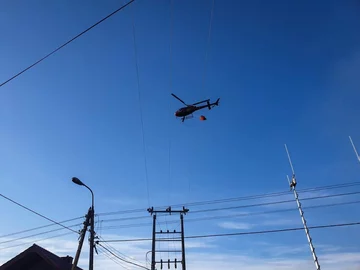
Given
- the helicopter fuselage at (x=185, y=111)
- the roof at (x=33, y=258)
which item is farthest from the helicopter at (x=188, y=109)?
the roof at (x=33, y=258)

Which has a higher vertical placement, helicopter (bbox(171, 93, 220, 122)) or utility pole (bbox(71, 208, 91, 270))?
helicopter (bbox(171, 93, 220, 122))

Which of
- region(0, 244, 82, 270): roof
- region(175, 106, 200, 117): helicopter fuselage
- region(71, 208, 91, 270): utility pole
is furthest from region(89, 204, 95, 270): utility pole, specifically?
region(175, 106, 200, 117): helicopter fuselage

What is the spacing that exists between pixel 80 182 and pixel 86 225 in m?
2.91

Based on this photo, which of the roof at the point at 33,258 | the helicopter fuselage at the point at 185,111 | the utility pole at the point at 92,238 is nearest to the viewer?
the utility pole at the point at 92,238

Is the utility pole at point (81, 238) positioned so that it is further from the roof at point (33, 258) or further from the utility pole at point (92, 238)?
the roof at point (33, 258)

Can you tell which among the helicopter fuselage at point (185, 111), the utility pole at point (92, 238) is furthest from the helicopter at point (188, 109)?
the utility pole at point (92, 238)

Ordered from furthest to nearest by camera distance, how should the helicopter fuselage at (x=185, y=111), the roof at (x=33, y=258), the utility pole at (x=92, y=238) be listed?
the roof at (x=33, y=258), the helicopter fuselage at (x=185, y=111), the utility pole at (x=92, y=238)

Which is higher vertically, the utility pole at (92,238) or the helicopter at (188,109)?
the helicopter at (188,109)

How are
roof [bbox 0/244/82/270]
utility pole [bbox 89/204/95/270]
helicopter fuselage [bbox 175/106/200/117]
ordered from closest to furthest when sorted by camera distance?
utility pole [bbox 89/204/95/270] < helicopter fuselage [bbox 175/106/200/117] < roof [bbox 0/244/82/270]

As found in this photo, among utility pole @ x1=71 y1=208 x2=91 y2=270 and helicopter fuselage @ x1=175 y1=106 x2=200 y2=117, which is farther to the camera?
helicopter fuselage @ x1=175 y1=106 x2=200 y2=117

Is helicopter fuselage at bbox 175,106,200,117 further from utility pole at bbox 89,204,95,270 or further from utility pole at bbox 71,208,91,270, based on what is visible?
utility pole at bbox 71,208,91,270

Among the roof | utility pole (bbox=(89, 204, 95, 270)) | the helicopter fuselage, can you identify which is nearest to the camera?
utility pole (bbox=(89, 204, 95, 270))

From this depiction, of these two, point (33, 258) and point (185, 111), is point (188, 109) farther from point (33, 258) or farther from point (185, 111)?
point (33, 258)

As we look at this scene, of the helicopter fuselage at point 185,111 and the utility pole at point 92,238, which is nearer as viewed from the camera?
the utility pole at point 92,238
